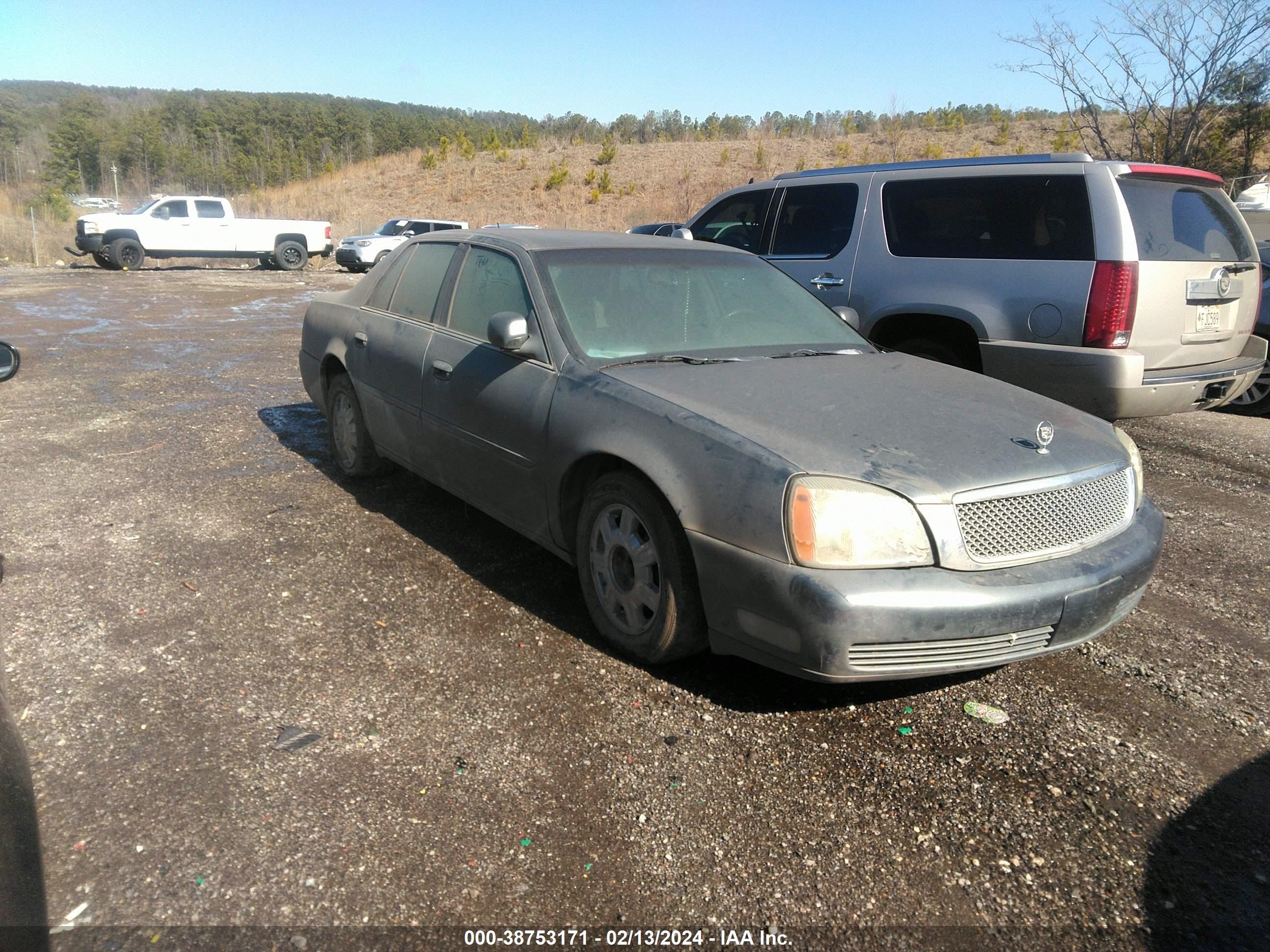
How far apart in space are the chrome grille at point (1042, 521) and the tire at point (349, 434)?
3.44 meters

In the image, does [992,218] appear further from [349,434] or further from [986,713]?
[349,434]

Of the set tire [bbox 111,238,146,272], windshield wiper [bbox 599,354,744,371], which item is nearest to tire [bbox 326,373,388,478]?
windshield wiper [bbox 599,354,744,371]

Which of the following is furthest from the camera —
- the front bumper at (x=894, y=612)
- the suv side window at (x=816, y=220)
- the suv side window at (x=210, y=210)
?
the suv side window at (x=210, y=210)

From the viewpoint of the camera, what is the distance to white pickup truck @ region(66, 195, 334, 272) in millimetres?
23844

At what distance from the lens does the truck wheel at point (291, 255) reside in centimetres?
2580

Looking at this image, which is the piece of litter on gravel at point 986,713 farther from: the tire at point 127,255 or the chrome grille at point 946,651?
the tire at point 127,255

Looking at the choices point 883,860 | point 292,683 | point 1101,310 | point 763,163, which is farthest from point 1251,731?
point 763,163

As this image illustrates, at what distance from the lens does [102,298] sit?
16.5 metres

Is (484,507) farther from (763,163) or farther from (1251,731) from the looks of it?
(763,163)

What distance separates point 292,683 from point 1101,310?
4.67 m

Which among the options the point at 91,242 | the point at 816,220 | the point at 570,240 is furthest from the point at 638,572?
the point at 91,242

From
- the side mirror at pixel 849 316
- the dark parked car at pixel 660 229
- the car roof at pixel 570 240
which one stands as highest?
the dark parked car at pixel 660 229

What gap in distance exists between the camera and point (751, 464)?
9.40 feet

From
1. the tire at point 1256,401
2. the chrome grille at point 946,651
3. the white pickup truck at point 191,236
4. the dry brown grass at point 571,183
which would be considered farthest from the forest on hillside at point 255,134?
the chrome grille at point 946,651
